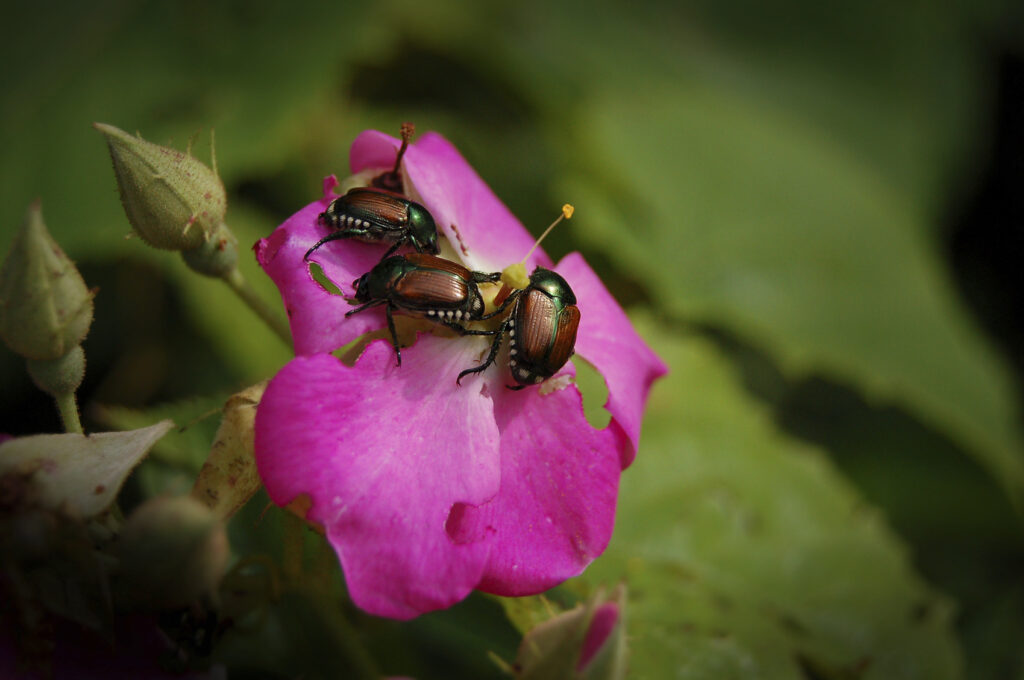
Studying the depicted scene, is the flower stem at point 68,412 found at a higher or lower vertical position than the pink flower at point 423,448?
lower

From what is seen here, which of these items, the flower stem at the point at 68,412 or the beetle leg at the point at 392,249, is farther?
the beetle leg at the point at 392,249

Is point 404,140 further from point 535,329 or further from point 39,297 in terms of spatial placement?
point 39,297

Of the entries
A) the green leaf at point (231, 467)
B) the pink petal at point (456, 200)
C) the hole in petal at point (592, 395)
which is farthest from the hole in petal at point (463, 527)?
the hole in petal at point (592, 395)

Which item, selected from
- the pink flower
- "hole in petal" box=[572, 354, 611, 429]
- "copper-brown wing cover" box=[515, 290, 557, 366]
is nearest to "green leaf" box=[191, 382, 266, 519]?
the pink flower

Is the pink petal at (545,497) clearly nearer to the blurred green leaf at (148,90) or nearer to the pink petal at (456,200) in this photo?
the pink petal at (456,200)

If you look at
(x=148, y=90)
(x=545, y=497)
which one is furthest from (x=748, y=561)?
(x=148, y=90)

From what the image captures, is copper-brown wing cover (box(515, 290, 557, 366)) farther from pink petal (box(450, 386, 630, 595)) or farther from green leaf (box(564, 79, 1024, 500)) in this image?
green leaf (box(564, 79, 1024, 500))

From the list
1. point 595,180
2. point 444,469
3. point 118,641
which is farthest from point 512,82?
point 118,641
